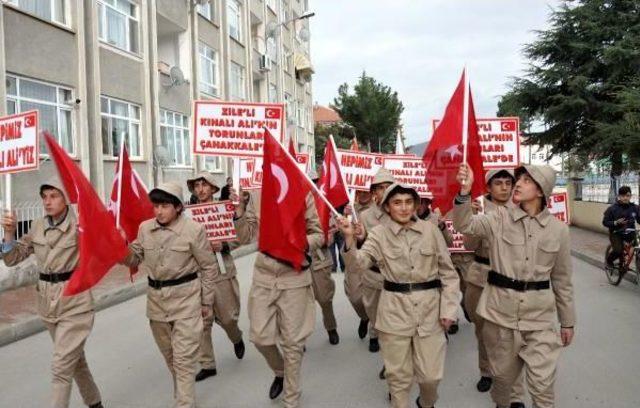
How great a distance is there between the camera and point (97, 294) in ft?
30.3

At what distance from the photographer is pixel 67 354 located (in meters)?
3.95

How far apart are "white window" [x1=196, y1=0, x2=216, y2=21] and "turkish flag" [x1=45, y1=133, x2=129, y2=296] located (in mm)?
19272

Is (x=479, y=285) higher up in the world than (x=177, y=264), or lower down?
lower down

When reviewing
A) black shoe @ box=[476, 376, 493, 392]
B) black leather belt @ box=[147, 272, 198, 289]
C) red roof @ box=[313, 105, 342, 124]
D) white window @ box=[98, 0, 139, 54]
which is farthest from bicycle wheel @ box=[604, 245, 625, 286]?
red roof @ box=[313, 105, 342, 124]

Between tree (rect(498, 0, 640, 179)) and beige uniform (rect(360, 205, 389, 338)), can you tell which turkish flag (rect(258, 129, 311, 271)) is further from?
tree (rect(498, 0, 640, 179))

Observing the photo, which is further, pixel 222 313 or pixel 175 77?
pixel 175 77

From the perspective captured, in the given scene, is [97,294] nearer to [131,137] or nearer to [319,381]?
[319,381]

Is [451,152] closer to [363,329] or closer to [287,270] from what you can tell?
[287,270]

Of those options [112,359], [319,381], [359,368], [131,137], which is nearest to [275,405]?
[319,381]

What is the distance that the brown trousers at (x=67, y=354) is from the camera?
3938mm

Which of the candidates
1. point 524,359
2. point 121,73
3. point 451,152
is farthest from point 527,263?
point 121,73

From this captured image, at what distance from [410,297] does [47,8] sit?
1271cm

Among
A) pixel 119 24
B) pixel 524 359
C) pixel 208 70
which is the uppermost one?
pixel 119 24

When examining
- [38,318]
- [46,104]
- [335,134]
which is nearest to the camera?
[38,318]
